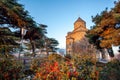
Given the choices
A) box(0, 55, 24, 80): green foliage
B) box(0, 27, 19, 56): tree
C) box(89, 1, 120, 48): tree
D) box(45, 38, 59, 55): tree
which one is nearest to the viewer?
box(0, 55, 24, 80): green foliage

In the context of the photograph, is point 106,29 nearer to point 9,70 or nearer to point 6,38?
point 6,38

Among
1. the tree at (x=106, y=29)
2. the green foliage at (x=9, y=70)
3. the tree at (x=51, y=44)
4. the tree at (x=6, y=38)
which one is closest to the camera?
the green foliage at (x=9, y=70)

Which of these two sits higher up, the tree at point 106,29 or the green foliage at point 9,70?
the tree at point 106,29

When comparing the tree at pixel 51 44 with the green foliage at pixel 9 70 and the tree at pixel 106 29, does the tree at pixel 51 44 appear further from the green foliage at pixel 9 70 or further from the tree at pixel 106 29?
the green foliage at pixel 9 70

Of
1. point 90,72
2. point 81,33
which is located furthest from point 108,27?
point 81,33

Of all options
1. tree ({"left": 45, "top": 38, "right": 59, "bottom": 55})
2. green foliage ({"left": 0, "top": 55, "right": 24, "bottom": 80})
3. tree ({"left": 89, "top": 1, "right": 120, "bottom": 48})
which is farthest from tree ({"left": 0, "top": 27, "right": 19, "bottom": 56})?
tree ({"left": 45, "top": 38, "right": 59, "bottom": 55})

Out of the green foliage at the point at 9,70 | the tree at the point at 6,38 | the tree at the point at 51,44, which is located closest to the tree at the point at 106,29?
the tree at the point at 6,38

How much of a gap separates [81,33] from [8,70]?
58121mm

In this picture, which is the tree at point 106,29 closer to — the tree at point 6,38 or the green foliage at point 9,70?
the tree at point 6,38

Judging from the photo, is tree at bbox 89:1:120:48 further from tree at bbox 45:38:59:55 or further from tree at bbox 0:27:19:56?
tree at bbox 45:38:59:55

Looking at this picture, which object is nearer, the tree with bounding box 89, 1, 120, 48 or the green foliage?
the green foliage

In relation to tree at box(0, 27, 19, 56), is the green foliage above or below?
below

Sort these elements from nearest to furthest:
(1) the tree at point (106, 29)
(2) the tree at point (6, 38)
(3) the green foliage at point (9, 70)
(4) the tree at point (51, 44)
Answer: (3) the green foliage at point (9, 70) → (2) the tree at point (6, 38) → (1) the tree at point (106, 29) → (4) the tree at point (51, 44)

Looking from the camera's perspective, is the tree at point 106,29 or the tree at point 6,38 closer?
the tree at point 6,38
